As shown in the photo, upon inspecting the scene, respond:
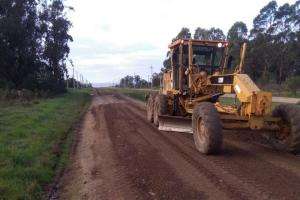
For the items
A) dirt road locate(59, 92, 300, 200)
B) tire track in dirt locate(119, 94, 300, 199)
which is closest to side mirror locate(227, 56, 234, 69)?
dirt road locate(59, 92, 300, 200)

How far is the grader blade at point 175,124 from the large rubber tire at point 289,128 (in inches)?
112

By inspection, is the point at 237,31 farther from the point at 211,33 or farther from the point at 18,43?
the point at 18,43

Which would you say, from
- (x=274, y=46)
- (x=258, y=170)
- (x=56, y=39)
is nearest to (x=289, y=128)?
(x=258, y=170)

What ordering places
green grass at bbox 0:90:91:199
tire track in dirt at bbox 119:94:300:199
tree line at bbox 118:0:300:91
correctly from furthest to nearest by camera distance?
1. tree line at bbox 118:0:300:91
2. green grass at bbox 0:90:91:199
3. tire track in dirt at bbox 119:94:300:199

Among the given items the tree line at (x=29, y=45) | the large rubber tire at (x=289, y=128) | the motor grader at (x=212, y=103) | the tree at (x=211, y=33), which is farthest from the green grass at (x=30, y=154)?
the tree at (x=211, y=33)

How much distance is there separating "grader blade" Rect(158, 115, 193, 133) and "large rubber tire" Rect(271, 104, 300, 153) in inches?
112

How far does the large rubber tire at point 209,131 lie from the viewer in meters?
11.8

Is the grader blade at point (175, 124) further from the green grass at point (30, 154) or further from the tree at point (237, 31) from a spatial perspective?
the tree at point (237, 31)

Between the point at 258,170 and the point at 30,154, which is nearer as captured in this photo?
the point at 258,170

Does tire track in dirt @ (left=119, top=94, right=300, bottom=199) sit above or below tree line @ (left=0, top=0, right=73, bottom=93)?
below

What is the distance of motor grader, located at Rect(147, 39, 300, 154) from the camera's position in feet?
39.4

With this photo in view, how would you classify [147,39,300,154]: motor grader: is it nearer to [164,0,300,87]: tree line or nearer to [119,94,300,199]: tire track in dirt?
[119,94,300,199]: tire track in dirt

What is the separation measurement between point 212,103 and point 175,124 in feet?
7.73

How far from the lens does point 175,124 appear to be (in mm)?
15766
